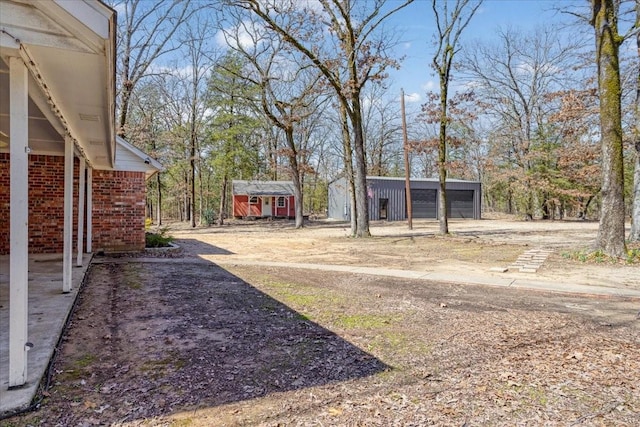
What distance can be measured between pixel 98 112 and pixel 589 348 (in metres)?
5.17

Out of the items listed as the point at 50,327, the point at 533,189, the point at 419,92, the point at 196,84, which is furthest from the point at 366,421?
the point at 533,189

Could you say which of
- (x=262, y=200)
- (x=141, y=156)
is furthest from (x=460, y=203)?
(x=141, y=156)

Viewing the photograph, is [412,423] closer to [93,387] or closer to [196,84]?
[93,387]

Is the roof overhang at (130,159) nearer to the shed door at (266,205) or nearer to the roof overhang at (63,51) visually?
the roof overhang at (63,51)

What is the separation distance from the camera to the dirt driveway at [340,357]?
2.40 meters

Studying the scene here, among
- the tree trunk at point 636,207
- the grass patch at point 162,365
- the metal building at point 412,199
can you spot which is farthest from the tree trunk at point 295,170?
the grass patch at point 162,365

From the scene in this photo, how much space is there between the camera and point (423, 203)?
31.7 m

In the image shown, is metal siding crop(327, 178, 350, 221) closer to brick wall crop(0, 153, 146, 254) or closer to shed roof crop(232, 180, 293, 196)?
shed roof crop(232, 180, 293, 196)

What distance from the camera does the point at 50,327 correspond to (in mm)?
3623

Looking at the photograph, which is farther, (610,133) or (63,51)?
(610,133)

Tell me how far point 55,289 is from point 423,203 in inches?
1146

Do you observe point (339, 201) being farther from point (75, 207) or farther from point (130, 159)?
point (75, 207)

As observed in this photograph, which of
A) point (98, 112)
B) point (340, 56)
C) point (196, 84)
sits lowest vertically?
point (98, 112)

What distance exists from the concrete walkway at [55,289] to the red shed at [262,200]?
72.6 ft
